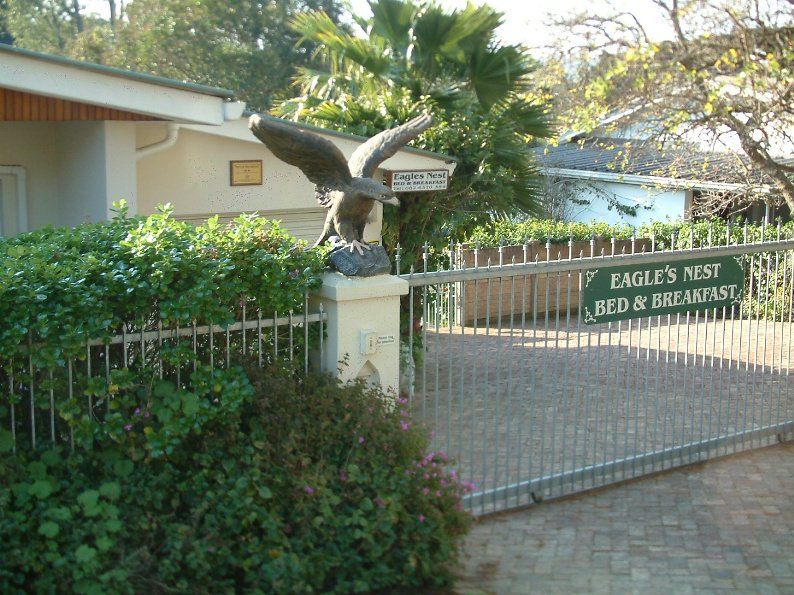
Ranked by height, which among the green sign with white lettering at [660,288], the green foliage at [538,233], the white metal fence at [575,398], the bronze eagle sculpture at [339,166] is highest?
the bronze eagle sculpture at [339,166]

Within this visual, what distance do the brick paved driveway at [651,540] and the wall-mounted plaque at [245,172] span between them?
4.66 meters

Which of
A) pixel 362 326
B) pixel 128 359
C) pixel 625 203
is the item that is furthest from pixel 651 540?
pixel 625 203

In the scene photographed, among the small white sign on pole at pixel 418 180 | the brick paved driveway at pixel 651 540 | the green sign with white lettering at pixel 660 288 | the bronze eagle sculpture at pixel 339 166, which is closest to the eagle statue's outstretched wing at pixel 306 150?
the bronze eagle sculpture at pixel 339 166

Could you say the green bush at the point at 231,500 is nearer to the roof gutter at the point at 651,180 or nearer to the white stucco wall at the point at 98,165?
the white stucco wall at the point at 98,165

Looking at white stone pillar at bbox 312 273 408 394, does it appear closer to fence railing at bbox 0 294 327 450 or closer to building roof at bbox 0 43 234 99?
fence railing at bbox 0 294 327 450

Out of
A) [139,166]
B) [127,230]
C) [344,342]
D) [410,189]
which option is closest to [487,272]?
[344,342]

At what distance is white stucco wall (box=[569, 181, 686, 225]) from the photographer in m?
19.8

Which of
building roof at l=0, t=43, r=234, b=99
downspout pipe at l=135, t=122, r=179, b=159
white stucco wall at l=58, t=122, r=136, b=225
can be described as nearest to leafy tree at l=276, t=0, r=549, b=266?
downspout pipe at l=135, t=122, r=179, b=159

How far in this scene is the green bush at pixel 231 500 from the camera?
4750 millimetres

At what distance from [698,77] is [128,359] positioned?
7.73 meters

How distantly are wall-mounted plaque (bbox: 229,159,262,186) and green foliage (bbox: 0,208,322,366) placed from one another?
3.93 m

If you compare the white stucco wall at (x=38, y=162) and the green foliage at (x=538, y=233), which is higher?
the white stucco wall at (x=38, y=162)

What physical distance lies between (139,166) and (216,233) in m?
3.98

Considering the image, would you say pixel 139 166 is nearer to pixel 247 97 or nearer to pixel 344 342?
pixel 344 342
